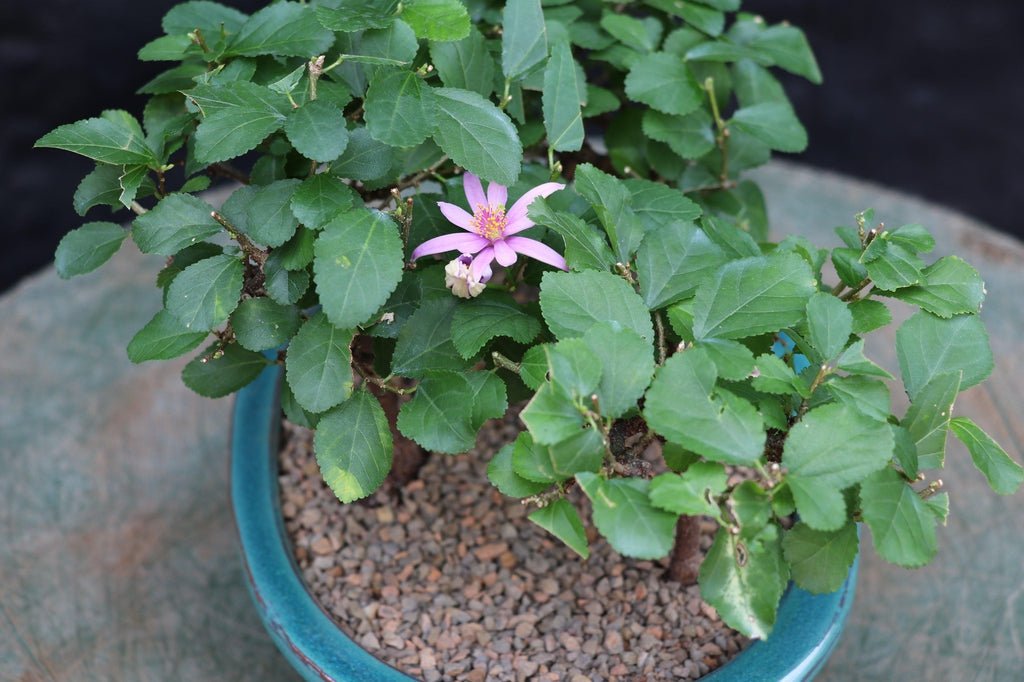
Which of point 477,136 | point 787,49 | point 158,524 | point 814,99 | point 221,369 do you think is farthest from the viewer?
point 814,99

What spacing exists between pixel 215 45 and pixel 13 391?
2.08 feet

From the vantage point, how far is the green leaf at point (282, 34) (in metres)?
0.76

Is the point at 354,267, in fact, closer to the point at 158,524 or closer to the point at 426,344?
the point at 426,344

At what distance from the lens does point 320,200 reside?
713 millimetres

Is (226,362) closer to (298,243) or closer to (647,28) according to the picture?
(298,243)

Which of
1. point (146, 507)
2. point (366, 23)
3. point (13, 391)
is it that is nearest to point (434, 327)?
point (366, 23)

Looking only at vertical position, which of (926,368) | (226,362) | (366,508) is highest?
(926,368)

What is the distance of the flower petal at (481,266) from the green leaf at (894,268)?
27 centimetres

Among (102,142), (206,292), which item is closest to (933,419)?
(206,292)

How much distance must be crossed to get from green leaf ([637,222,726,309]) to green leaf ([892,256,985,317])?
0.46 ft

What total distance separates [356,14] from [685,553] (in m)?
0.51

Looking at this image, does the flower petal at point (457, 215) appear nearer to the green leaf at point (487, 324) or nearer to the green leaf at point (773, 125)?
the green leaf at point (487, 324)

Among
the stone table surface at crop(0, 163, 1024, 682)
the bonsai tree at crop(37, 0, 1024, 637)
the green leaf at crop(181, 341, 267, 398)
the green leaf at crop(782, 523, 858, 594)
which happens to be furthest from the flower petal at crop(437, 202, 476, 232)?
the stone table surface at crop(0, 163, 1024, 682)

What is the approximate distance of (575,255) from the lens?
745 millimetres
